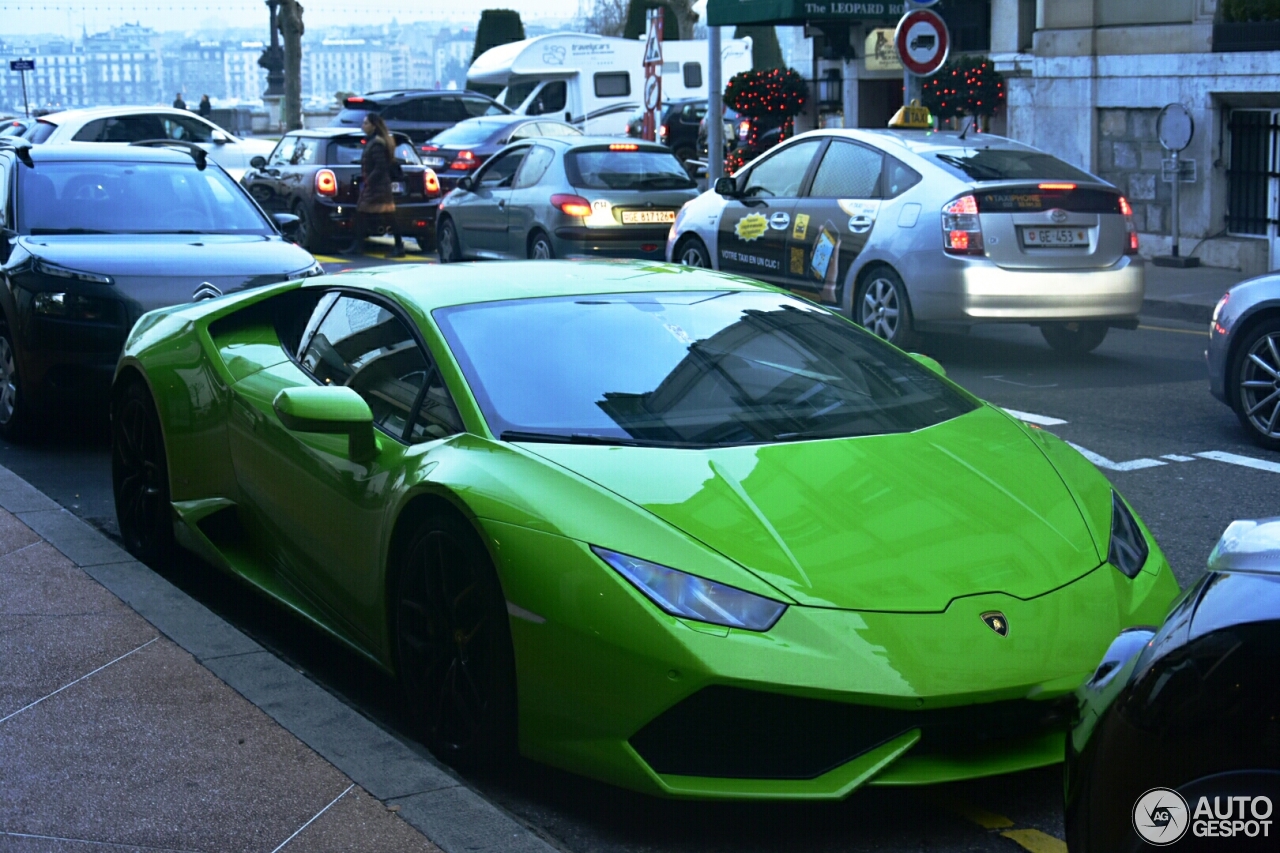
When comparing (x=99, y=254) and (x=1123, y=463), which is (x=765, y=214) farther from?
(x=99, y=254)

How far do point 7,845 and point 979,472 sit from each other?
2545 mm

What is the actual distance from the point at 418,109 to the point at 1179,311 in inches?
841

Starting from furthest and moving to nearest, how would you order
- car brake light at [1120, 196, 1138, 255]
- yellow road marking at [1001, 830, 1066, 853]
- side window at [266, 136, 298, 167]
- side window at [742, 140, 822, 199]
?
side window at [266, 136, 298, 167], side window at [742, 140, 822, 199], car brake light at [1120, 196, 1138, 255], yellow road marking at [1001, 830, 1066, 853]

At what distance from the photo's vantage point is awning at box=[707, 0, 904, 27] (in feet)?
83.3

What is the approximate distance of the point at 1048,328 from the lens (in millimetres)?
12422

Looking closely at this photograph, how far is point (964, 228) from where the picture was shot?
36.6ft

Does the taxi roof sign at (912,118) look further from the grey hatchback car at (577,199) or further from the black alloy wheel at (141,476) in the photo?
the black alloy wheel at (141,476)

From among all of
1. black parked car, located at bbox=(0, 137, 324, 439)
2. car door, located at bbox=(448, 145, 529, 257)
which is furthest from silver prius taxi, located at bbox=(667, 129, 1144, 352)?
car door, located at bbox=(448, 145, 529, 257)

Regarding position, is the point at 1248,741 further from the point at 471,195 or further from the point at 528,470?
the point at 471,195

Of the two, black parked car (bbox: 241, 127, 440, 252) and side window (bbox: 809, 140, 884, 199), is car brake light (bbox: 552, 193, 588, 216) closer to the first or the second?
side window (bbox: 809, 140, 884, 199)

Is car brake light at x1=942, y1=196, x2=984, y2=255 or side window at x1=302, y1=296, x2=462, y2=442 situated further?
car brake light at x1=942, y1=196, x2=984, y2=255

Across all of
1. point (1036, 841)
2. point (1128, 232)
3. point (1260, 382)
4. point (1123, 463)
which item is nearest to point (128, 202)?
point (1123, 463)

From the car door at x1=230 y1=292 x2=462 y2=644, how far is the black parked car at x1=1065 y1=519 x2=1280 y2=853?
2.32 meters

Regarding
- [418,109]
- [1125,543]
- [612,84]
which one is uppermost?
[612,84]
